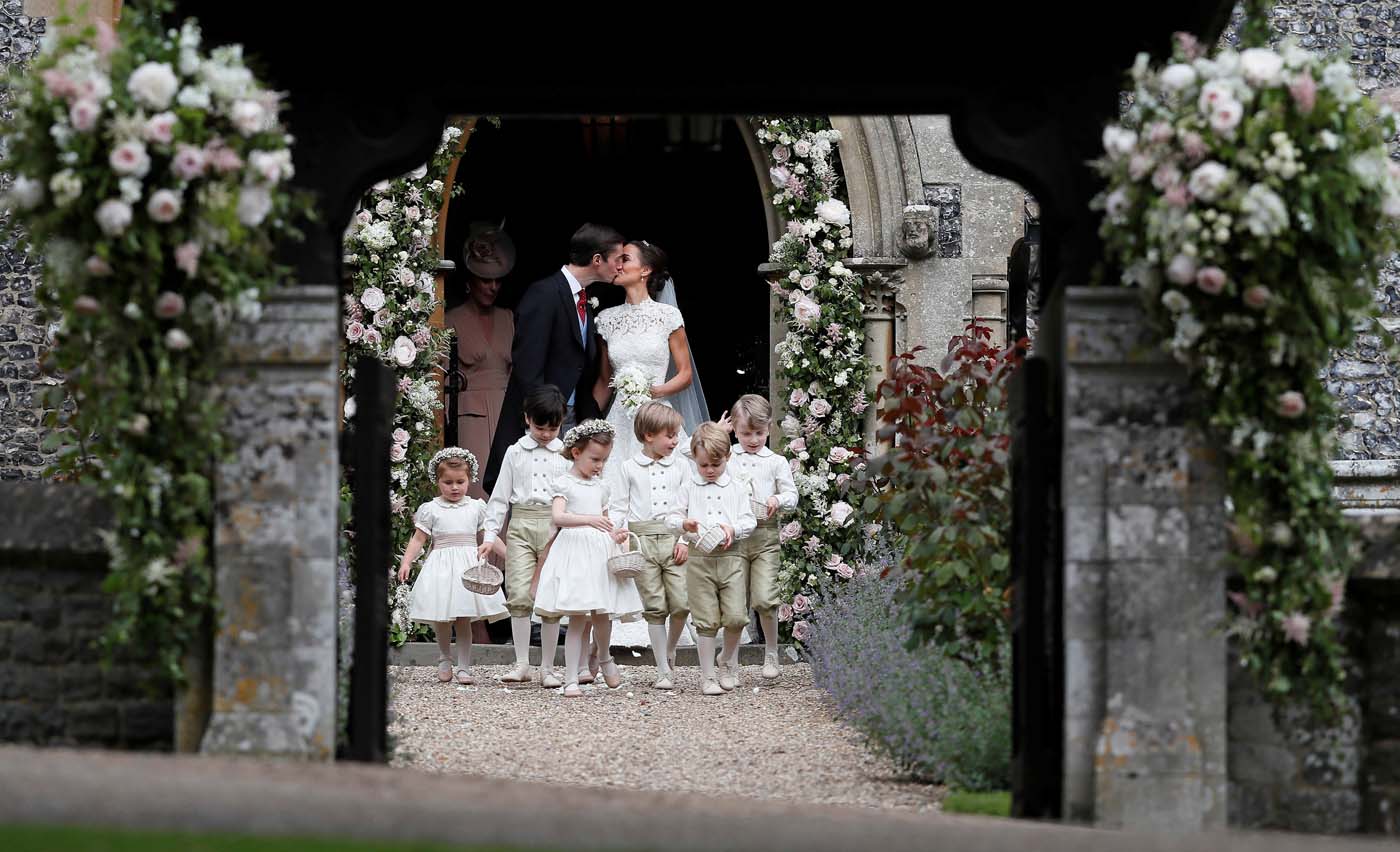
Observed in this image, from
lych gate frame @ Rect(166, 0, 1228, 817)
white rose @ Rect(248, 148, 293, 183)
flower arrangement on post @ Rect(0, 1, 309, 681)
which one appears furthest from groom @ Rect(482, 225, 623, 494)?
white rose @ Rect(248, 148, 293, 183)

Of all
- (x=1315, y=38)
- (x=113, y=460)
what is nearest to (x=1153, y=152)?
(x=113, y=460)

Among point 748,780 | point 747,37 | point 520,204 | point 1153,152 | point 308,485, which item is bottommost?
point 748,780

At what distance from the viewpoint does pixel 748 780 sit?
8.09 metres

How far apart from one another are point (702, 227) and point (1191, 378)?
35.3 feet

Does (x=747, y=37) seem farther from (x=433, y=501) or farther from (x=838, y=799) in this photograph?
(x=433, y=501)

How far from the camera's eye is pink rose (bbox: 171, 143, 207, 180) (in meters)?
5.86

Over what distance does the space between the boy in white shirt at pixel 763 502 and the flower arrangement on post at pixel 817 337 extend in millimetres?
686

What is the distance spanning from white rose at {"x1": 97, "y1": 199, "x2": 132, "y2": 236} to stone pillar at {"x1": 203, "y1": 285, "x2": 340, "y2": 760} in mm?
623

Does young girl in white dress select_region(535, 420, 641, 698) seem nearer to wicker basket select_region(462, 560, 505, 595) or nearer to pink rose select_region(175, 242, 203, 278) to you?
wicker basket select_region(462, 560, 505, 595)

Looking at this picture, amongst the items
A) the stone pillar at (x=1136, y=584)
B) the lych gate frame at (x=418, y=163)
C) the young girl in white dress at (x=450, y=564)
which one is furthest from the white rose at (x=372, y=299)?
the stone pillar at (x=1136, y=584)

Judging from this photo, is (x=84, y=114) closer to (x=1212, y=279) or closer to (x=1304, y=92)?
(x=1212, y=279)

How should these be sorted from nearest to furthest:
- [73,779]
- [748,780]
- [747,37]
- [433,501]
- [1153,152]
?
[73,779], [1153,152], [747,37], [748,780], [433,501]

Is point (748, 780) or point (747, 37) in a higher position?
point (747, 37)

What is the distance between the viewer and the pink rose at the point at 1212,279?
19.4 feet
